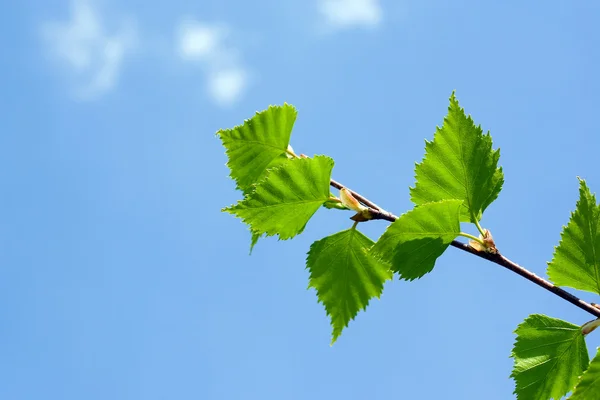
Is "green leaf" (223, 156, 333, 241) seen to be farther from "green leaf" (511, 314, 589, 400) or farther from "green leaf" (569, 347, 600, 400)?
"green leaf" (569, 347, 600, 400)

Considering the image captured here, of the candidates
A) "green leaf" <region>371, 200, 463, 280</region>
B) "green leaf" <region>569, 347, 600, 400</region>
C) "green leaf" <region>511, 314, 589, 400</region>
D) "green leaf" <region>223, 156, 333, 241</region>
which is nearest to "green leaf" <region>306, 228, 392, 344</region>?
"green leaf" <region>223, 156, 333, 241</region>

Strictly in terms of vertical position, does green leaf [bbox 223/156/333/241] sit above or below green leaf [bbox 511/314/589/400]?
above

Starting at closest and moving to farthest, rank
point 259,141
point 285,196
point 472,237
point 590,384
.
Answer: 1. point 590,384
2. point 472,237
3. point 285,196
4. point 259,141

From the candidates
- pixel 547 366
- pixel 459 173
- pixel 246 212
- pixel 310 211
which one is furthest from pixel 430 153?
pixel 547 366

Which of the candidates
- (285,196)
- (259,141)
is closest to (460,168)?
(285,196)

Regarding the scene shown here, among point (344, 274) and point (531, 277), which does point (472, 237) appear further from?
point (344, 274)

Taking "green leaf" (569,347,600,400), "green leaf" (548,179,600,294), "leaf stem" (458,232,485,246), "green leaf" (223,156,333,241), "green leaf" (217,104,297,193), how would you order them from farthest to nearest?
"green leaf" (217,104,297,193)
"green leaf" (223,156,333,241)
"leaf stem" (458,232,485,246)
"green leaf" (548,179,600,294)
"green leaf" (569,347,600,400)

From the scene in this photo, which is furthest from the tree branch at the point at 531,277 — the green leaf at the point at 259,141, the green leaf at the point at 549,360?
the green leaf at the point at 259,141
